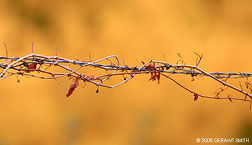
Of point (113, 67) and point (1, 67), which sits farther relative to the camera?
point (113, 67)

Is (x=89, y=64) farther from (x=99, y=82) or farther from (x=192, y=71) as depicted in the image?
(x=192, y=71)

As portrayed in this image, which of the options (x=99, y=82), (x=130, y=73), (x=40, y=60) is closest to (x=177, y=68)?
(x=130, y=73)

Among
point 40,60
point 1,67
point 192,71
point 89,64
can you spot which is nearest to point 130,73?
point 89,64

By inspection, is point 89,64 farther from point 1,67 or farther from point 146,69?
point 1,67

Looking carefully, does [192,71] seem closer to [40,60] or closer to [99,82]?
[99,82]

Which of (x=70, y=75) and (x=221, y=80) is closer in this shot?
(x=70, y=75)

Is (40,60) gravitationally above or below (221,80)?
above

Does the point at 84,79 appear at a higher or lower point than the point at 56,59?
lower

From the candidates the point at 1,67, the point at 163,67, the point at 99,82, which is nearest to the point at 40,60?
the point at 1,67
